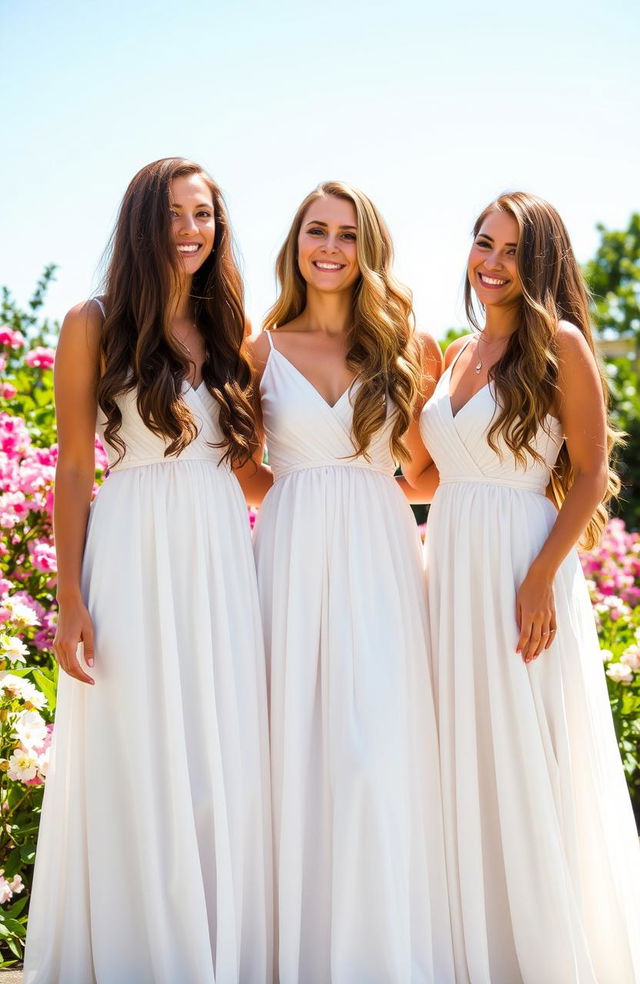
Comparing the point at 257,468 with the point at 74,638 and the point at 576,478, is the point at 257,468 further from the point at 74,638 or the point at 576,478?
the point at 576,478

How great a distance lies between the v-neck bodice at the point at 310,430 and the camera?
412 centimetres

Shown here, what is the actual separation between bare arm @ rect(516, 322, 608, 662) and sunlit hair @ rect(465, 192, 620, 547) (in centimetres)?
6

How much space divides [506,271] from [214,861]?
2.38 meters

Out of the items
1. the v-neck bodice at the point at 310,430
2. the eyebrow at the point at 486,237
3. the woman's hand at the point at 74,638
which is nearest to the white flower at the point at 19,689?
the woman's hand at the point at 74,638

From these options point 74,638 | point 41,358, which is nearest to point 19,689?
point 74,638

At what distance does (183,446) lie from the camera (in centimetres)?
376

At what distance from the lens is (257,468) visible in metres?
4.43

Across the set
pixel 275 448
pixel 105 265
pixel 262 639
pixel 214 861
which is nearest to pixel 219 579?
pixel 262 639

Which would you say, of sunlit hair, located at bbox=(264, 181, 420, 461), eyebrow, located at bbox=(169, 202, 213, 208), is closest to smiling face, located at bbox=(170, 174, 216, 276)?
eyebrow, located at bbox=(169, 202, 213, 208)

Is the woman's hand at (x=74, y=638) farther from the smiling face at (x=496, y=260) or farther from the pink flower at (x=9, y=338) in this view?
the pink flower at (x=9, y=338)

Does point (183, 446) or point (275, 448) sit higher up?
point (275, 448)

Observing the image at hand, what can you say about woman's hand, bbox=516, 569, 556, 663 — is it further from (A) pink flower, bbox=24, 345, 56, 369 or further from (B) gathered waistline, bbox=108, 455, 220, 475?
(A) pink flower, bbox=24, 345, 56, 369

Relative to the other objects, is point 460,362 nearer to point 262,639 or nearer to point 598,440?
point 598,440

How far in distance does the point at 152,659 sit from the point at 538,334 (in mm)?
1789
